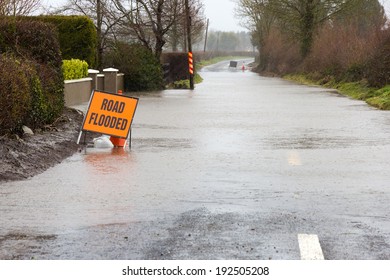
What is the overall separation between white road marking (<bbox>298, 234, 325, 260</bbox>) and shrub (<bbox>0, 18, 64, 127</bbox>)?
363 inches

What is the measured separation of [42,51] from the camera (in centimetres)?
1716

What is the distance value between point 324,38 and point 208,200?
151 ft

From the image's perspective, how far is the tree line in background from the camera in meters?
34.5

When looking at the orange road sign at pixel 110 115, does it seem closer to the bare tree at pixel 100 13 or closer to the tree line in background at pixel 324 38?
the tree line in background at pixel 324 38

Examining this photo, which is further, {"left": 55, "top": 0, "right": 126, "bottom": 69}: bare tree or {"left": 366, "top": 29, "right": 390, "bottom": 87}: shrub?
{"left": 55, "top": 0, "right": 126, "bottom": 69}: bare tree

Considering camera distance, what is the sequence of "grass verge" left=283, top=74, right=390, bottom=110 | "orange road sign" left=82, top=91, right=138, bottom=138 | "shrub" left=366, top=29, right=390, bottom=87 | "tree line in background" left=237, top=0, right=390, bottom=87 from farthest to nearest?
"tree line in background" left=237, top=0, right=390, bottom=87, "shrub" left=366, top=29, right=390, bottom=87, "grass verge" left=283, top=74, right=390, bottom=110, "orange road sign" left=82, top=91, right=138, bottom=138

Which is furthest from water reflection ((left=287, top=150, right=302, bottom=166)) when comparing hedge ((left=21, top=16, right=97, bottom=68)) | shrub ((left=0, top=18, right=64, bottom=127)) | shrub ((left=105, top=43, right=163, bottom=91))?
shrub ((left=105, top=43, right=163, bottom=91))

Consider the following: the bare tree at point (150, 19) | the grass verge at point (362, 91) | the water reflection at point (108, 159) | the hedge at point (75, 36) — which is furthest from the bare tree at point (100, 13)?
the water reflection at point (108, 159)

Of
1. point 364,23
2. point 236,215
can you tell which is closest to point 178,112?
point 236,215

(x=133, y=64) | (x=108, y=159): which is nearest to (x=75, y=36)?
(x=133, y=64)

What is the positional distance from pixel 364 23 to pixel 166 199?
2908 inches

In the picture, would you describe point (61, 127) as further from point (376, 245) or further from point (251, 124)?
point (376, 245)

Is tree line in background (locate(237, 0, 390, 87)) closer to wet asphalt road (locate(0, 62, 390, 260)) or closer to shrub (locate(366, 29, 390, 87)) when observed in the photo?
shrub (locate(366, 29, 390, 87))

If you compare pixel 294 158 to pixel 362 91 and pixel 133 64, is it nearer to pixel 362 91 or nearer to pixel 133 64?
pixel 362 91
